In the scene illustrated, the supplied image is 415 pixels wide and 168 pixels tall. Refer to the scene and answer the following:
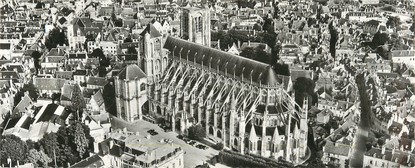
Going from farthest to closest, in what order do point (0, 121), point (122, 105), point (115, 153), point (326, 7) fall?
point (326, 7)
point (122, 105)
point (0, 121)
point (115, 153)

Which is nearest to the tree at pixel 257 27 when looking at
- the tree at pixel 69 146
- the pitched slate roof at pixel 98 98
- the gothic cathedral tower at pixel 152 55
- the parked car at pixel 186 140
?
the gothic cathedral tower at pixel 152 55

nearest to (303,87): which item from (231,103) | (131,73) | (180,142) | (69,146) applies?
(231,103)

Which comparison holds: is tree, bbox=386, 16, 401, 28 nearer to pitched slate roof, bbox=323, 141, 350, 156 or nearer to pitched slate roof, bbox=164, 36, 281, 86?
pitched slate roof, bbox=164, 36, 281, 86

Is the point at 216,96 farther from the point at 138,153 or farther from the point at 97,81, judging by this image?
the point at 97,81

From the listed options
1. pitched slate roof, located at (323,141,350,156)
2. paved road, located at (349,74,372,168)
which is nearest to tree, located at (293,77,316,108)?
paved road, located at (349,74,372,168)

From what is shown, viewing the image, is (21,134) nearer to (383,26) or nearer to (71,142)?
(71,142)

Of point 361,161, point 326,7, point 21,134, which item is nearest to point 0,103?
point 21,134

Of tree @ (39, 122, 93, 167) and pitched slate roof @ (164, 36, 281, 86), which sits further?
pitched slate roof @ (164, 36, 281, 86)

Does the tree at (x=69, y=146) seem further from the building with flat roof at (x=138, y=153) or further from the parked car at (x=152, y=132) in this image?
the parked car at (x=152, y=132)
